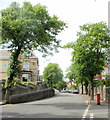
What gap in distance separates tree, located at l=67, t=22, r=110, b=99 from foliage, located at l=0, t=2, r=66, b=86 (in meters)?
6.69

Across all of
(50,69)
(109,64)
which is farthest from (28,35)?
(50,69)

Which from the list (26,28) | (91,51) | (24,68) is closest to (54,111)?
(26,28)

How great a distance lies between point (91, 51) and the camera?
31.7 metres

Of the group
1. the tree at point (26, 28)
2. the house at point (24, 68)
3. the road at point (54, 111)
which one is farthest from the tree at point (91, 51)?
the house at point (24, 68)

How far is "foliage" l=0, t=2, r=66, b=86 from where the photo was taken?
22422 millimetres

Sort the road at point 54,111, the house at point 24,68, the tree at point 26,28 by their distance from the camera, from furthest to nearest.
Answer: the house at point 24,68, the tree at point 26,28, the road at point 54,111

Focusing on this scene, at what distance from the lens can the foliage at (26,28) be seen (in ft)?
73.6

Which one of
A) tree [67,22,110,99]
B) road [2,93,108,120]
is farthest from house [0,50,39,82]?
road [2,93,108,120]

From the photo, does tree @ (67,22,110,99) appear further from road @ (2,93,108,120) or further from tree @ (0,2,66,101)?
road @ (2,93,108,120)

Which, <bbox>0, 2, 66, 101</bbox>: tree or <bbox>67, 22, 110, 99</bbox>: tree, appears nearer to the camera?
<bbox>0, 2, 66, 101</bbox>: tree

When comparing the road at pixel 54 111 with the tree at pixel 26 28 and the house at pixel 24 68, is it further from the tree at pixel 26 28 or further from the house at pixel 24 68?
the house at pixel 24 68

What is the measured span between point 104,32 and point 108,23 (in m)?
2.02

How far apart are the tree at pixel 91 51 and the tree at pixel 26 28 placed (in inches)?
263

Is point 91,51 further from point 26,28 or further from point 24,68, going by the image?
point 24,68
